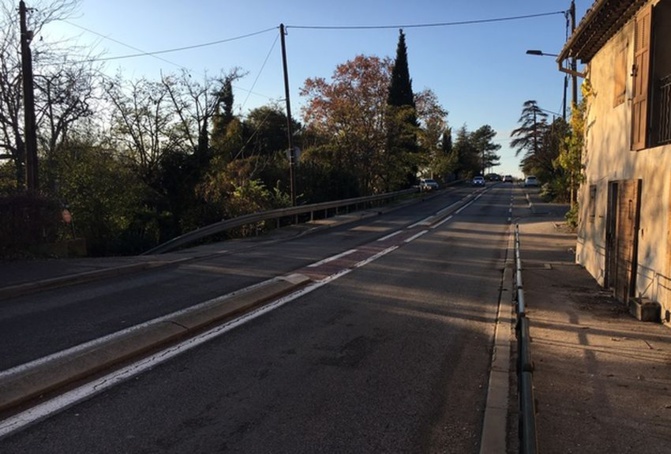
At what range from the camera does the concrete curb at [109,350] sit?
15.4ft

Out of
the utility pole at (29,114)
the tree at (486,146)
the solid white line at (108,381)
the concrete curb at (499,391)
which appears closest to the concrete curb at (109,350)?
the solid white line at (108,381)

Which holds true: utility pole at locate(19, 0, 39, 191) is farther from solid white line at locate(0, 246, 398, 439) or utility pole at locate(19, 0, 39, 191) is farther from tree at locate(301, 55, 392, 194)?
tree at locate(301, 55, 392, 194)

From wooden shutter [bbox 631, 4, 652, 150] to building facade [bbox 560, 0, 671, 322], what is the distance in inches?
0.6

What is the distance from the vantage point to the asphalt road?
399 centimetres

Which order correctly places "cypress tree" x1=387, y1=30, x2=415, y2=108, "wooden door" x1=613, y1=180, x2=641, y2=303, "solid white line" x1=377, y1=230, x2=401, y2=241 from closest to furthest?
"wooden door" x1=613, y1=180, x2=641, y2=303 < "solid white line" x1=377, y1=230, x2=401, y2=241 < "cypress tree" x1=387, y1=30, x2=415, y2=108

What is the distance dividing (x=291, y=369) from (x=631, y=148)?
6819 millimetres

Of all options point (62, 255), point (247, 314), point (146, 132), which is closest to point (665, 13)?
point (247, 314)

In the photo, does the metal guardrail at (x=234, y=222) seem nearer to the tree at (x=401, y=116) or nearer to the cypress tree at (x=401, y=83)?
the tree at (x=401, y=116)

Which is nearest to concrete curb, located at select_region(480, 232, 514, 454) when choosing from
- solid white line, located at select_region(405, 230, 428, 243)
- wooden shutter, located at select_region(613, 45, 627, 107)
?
wooden shutter, located at select_region(613, 45, 627, 107)

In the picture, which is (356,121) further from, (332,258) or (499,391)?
(499,391)

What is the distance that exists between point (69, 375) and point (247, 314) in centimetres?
294

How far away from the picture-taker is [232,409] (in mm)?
4469

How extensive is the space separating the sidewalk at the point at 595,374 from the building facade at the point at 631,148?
697 millimetres

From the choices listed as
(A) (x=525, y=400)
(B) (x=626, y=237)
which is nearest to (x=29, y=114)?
(B) (x=626, y=237)
